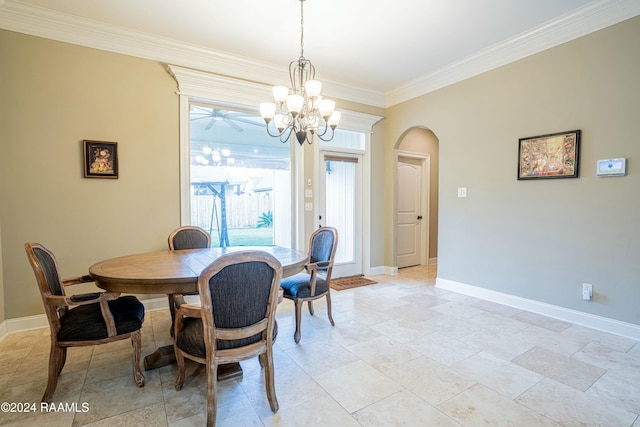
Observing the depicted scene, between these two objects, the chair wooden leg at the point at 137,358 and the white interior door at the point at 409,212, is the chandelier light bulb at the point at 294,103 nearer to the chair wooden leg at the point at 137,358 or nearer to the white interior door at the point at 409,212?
the chair wooden leg at the point at 137,358

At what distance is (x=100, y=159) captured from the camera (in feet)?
10.1

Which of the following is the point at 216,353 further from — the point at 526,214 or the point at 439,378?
the point at 526,214

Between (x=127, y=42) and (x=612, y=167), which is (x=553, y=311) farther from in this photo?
(x=127, y=42)

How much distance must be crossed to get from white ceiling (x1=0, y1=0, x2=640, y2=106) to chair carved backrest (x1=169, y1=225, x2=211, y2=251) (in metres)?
1.92

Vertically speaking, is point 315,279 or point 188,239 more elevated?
point 188,239

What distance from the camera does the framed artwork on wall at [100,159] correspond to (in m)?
3.03

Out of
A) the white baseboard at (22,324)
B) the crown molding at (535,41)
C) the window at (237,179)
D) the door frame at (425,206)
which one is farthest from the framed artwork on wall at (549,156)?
the white baseboard at (22,324)

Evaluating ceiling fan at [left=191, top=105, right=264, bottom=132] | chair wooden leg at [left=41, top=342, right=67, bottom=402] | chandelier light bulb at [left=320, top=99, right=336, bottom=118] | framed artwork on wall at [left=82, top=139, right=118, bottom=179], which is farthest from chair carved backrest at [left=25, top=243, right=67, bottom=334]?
ceiling fan at [left=191, top=105, right=264, bottom=132]

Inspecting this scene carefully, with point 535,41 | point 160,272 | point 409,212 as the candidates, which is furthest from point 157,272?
point 409,212

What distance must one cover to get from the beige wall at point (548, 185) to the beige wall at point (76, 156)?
140 inches

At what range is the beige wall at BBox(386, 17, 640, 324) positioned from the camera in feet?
8.90

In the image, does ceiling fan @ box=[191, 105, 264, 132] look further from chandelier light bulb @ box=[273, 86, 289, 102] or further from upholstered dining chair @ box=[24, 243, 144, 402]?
upholstered dining chair @ box=[24, 243, 144, 402]

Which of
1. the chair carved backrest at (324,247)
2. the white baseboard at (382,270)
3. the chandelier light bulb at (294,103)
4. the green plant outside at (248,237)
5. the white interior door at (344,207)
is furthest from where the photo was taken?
the white baseboard at (382,270)

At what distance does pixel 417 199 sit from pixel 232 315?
4945 mm
